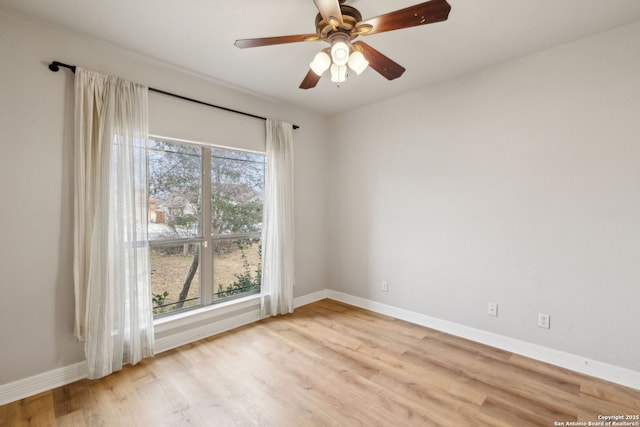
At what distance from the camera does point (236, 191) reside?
340 cm

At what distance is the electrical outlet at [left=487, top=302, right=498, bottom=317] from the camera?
2.79 m

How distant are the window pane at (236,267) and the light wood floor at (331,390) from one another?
0.62 m

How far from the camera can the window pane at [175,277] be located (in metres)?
2.82

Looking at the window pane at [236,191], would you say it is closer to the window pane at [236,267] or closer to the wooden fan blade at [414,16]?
the window pane at [236,267]

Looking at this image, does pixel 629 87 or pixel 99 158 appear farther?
pixel 99 158

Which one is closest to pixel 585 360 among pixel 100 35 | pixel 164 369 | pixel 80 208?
pixel 164 369

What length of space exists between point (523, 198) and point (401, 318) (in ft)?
6.12

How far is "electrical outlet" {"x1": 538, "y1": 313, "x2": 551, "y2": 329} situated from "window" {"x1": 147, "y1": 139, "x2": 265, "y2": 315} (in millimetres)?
2925

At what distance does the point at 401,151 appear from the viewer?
11.5 ft

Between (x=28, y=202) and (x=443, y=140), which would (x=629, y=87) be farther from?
(x=28, y=202)

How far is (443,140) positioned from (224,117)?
2.42 meters

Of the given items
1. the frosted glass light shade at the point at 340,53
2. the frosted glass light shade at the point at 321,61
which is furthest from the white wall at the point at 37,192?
the frosted glass light shade at the point at 340,53

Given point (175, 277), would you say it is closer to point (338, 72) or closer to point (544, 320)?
point (338, 72)

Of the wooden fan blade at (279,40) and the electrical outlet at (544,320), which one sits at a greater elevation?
the wooden fan blade at (279,40)
